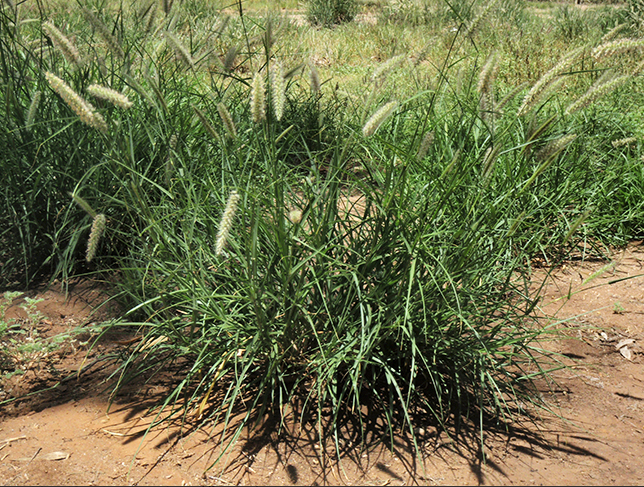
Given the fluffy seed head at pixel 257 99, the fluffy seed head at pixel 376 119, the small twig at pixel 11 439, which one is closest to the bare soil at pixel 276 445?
the small twig at pixel 11 439

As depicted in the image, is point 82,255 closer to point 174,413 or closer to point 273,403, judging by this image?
point 174,413

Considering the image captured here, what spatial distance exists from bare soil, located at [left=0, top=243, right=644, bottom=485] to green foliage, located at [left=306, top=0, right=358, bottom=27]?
786 centimetres

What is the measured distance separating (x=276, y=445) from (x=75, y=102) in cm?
121

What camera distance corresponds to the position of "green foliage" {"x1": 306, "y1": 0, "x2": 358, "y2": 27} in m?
9.19

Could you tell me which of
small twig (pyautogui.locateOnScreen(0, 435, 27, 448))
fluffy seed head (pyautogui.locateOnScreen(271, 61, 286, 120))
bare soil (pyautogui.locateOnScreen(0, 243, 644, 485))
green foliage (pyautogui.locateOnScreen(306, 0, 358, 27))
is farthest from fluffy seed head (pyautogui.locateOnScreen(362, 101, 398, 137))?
green foliage (pyautogui.locateOnScreen(306, 0, 358, 27))

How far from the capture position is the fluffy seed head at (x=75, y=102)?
60.4 inches

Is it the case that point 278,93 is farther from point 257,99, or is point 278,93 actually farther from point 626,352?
point 626,352

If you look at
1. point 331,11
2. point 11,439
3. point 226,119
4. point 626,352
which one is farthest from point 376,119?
point 331,11

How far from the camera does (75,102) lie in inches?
62.2

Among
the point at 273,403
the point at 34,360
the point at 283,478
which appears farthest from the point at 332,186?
the point at 34,360

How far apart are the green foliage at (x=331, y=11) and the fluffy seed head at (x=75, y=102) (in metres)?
7.98

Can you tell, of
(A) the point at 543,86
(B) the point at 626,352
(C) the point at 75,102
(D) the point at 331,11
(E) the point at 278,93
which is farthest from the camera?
(D) the point at 331,11

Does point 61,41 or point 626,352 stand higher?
point 61,41

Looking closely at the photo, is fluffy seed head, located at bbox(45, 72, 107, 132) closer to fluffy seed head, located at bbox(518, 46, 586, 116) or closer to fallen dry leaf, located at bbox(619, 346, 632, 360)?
fluffy seed head, located at bbox(518, 46, 586, 116)
